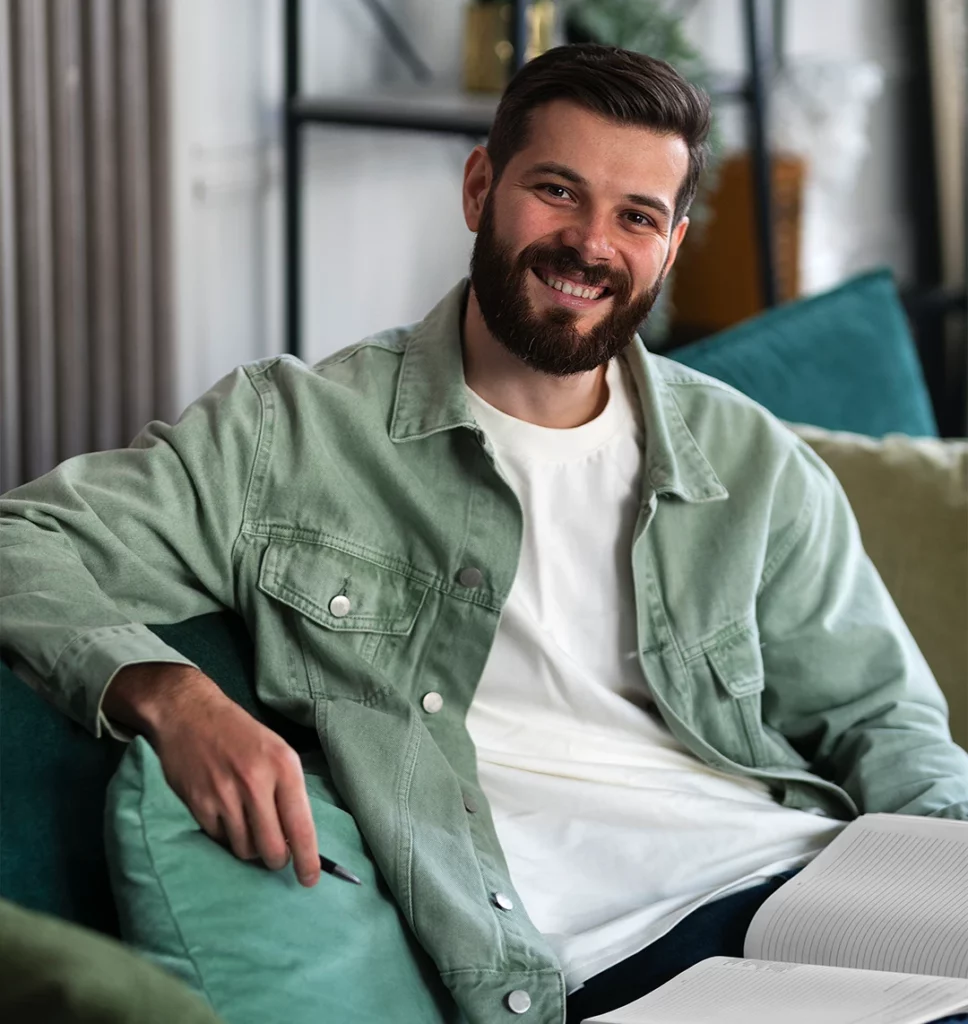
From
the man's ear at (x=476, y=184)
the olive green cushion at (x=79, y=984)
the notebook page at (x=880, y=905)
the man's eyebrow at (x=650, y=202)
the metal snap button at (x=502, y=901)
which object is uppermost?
the man's ear at (x=476, y=184)

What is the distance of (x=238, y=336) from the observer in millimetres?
2967

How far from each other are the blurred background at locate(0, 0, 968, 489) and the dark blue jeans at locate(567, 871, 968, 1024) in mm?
1514

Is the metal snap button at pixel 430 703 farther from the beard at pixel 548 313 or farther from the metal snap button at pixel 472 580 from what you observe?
the beard at pixel 548 313

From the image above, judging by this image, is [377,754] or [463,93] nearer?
[377,754]

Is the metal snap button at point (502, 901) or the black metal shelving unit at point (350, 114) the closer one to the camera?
the metal snap button at point (502, 901)

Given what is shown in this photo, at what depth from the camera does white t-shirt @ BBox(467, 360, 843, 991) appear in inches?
56.2

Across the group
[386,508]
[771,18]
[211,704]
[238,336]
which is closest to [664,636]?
[386,508]

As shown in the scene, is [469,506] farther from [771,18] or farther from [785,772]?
[771,18]

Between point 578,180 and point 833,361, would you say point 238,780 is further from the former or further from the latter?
point 833,361

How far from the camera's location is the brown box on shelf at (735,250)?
3.74 metres

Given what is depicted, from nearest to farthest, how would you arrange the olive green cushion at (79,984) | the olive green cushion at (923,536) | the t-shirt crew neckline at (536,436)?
the olive green cushion at (79,984) < the t-shirt crew neckline at (536,436) < the olive green cushion at (923,536)

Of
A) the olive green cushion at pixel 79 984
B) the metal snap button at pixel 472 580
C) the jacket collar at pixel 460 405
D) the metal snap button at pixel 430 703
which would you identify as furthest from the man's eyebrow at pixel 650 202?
the olive green cushion at pixel 79 984

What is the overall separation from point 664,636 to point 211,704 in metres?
0.52

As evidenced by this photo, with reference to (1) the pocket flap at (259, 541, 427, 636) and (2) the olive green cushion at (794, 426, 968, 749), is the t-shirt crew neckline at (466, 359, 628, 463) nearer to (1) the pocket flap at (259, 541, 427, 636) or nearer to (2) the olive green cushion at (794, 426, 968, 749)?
(1) the pocket flap at (259, 541, 427, 636)
